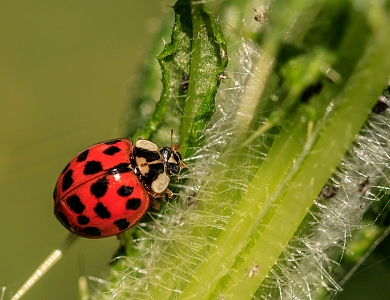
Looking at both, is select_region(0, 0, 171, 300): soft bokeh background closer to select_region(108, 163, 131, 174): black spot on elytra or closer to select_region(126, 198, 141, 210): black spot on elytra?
select_region(108, 163, 131, 174): black spot on elytra

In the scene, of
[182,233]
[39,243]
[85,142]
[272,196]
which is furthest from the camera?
[85,142]

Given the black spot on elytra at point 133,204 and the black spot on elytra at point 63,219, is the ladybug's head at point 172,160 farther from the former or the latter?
the black spot on elytra at point 63,219

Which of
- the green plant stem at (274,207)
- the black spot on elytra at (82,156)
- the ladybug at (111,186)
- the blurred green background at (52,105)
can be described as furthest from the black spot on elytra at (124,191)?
the blurred green background at (52,105)

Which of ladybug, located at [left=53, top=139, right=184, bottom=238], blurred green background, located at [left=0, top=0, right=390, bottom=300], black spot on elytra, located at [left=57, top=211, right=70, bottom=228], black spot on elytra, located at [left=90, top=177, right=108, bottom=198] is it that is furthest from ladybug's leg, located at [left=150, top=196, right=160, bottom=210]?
blurred green background, located at [left=0, top=0, right=390, bottom=300]

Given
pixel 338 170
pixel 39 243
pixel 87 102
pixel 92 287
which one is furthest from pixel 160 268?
pixel 87 102

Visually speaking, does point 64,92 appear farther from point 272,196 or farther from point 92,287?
point 272,196

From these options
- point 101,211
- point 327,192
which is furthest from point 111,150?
point 327,192

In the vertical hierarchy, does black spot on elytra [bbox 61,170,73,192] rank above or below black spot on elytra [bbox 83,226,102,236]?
above
